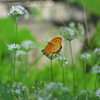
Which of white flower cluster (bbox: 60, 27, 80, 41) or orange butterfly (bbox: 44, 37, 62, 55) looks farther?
white flower cluster (bbox: 60, 27, 80, 41)

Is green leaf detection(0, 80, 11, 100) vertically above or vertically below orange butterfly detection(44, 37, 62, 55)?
below

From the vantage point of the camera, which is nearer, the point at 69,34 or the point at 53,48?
the point at 53,48

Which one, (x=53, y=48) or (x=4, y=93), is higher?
(x=53, y=48)

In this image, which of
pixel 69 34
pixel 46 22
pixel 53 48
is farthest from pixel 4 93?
pixel 46 22

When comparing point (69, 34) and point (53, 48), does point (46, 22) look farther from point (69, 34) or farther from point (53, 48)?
point (53, 48)

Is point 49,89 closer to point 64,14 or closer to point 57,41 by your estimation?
point 57,41

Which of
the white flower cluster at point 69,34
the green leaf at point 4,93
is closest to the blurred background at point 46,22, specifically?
the white flower cluster at point 69,34

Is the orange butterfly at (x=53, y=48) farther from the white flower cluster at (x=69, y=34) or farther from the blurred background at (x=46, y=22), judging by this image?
the blurred background at (x=46, y=22)

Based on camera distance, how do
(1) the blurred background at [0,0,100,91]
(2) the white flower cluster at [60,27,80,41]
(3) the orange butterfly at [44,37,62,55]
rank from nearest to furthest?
(3) the orange butterfly at [44,37,62,55]
(2) the white flower cluster at [60,27,80,41]
(1) the blurred background at [0,0,100,91]

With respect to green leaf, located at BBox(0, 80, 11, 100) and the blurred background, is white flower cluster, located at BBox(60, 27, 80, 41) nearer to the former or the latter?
green leaf, located at BBox(0, 80, 11, 100)

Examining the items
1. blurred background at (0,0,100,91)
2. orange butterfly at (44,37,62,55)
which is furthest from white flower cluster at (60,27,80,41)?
blurred background at (0,0,100,91)

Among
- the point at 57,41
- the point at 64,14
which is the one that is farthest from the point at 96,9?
the point at 57,41
